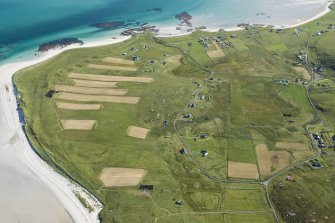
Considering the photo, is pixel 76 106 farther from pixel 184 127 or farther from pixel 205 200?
pixel 205 200

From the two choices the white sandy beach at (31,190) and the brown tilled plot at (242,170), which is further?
the brown tilled plot at (242,170)

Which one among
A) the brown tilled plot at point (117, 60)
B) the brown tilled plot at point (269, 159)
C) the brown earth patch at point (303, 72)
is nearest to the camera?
the brown tilled plot at point (269, 159)

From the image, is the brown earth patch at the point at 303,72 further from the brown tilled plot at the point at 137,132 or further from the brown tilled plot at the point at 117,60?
the brown tilled plot at the point at 137,132

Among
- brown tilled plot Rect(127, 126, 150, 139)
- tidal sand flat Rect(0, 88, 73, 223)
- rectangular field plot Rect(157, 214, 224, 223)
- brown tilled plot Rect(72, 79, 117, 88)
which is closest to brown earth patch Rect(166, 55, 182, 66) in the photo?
brown tilled plot Rect(72, 79, 117, 88)

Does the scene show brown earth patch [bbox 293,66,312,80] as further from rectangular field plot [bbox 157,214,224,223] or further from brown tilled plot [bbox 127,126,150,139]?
rectangular field plot [bbox 157,214,224,223]

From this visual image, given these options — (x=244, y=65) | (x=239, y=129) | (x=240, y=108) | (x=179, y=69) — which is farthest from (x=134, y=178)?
(x=244, y=65)

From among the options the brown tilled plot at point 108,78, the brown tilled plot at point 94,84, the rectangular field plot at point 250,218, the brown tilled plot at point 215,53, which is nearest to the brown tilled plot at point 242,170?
the rectangular field plot at point 250,218

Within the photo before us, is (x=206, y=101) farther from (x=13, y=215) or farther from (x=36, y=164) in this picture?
(x=13, y=215)
